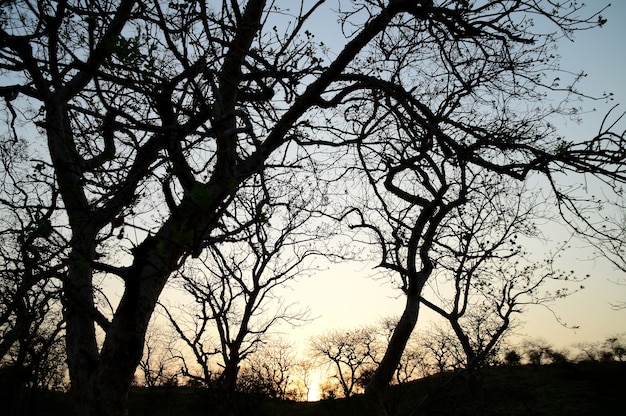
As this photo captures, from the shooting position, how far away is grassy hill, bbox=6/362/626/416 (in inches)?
1143

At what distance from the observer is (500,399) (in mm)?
32906

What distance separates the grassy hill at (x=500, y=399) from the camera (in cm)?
2903

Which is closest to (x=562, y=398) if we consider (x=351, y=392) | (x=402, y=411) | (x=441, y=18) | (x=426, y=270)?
(x=402, y=411)

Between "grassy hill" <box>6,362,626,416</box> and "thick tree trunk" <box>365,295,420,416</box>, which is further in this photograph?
"grassy hill" <box>6,362,626,416</box>

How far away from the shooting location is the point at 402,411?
3219 cm

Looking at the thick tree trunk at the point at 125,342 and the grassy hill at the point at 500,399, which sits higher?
the thick tree trunk at the point at 125,342

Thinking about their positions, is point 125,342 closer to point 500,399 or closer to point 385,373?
point 385,373

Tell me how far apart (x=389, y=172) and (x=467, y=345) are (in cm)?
1237

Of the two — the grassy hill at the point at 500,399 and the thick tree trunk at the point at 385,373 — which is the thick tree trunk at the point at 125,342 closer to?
the thick tree trunk at the point at 385,373

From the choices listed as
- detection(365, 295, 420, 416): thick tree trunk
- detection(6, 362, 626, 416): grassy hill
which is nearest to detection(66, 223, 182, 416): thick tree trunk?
detection(365, 295, 420, 416): thick tree trunk

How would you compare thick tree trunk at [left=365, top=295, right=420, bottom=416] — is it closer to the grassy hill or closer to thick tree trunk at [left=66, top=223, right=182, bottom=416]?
thick tree trunk at [left=66, top=223, right=182, bottom=416]

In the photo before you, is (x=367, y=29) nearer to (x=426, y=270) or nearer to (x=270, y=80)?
(x=270, y=80)

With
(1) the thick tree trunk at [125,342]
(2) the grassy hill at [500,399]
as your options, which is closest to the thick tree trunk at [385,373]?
(1) the thick tree trunk at [125,342]

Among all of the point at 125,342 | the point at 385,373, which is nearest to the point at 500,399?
the point at 385,373
